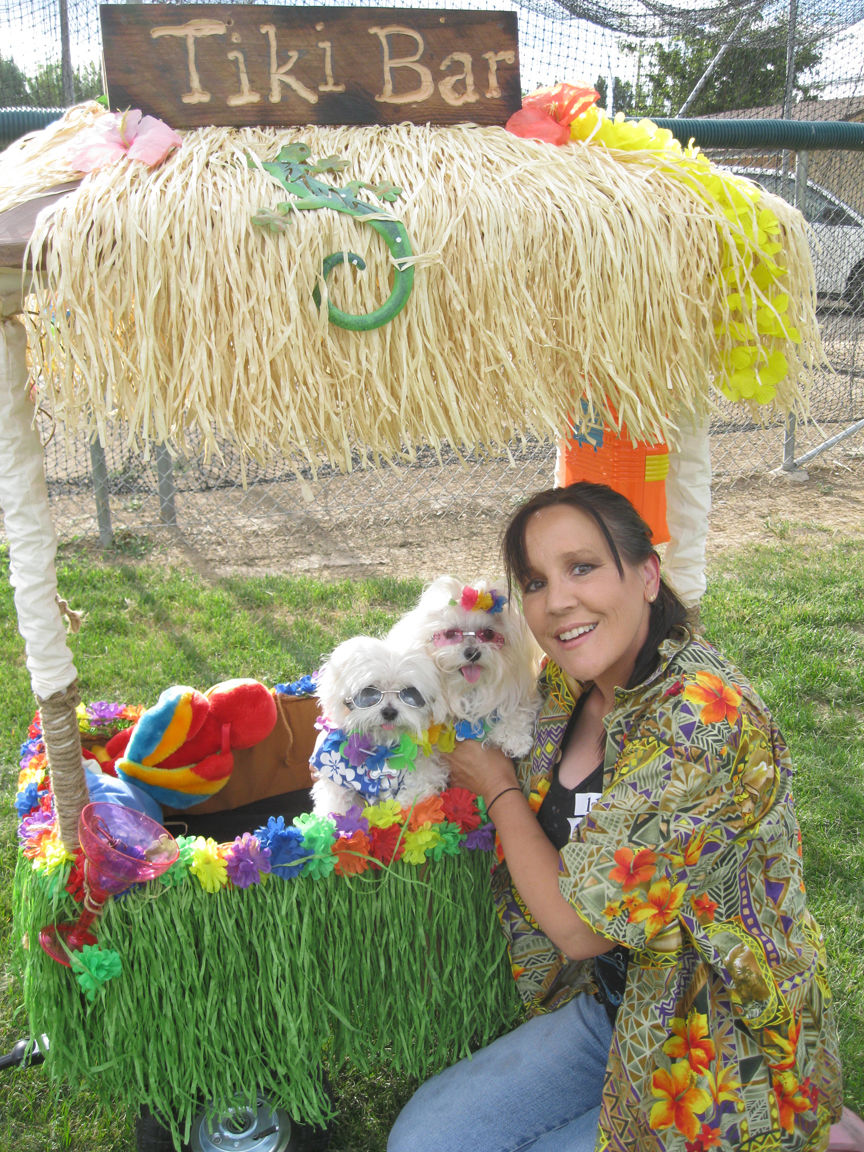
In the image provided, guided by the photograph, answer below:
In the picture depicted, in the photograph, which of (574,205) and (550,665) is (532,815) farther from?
(574,205)

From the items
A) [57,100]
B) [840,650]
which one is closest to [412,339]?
[840,650]

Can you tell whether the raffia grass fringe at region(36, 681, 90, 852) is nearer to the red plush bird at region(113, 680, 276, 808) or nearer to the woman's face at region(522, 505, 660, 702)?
the red plush bird at region(113, 680, 276, 808)

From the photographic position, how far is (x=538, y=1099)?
1.57m

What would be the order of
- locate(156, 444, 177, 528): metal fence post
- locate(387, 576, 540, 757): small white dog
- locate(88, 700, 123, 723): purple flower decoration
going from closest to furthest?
locate(387, 576, 540, 757): small white dog, locate(88, 700, 123, 723): purple flower decoration, locate(156, 444, 177, 528): metal fence post

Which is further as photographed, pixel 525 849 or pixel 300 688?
pixel 300 688

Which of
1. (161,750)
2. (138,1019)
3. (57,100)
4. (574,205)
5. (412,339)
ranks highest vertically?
(57,100)

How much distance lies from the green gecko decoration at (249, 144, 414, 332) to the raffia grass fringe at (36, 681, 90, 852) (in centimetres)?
86

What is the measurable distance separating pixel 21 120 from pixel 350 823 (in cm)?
272

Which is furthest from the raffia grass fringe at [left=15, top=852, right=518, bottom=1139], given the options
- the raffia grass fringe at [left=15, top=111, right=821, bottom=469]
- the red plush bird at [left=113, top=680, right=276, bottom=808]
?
the raffia grass fringe at [left=15, top=111, right=821, bottom=469]

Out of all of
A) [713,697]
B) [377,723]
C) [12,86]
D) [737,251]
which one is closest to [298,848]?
[377,723]

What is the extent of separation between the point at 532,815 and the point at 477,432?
715 millimetres

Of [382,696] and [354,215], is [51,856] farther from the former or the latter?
[354,215]

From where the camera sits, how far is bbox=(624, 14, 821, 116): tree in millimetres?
5254

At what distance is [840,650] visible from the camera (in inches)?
155
